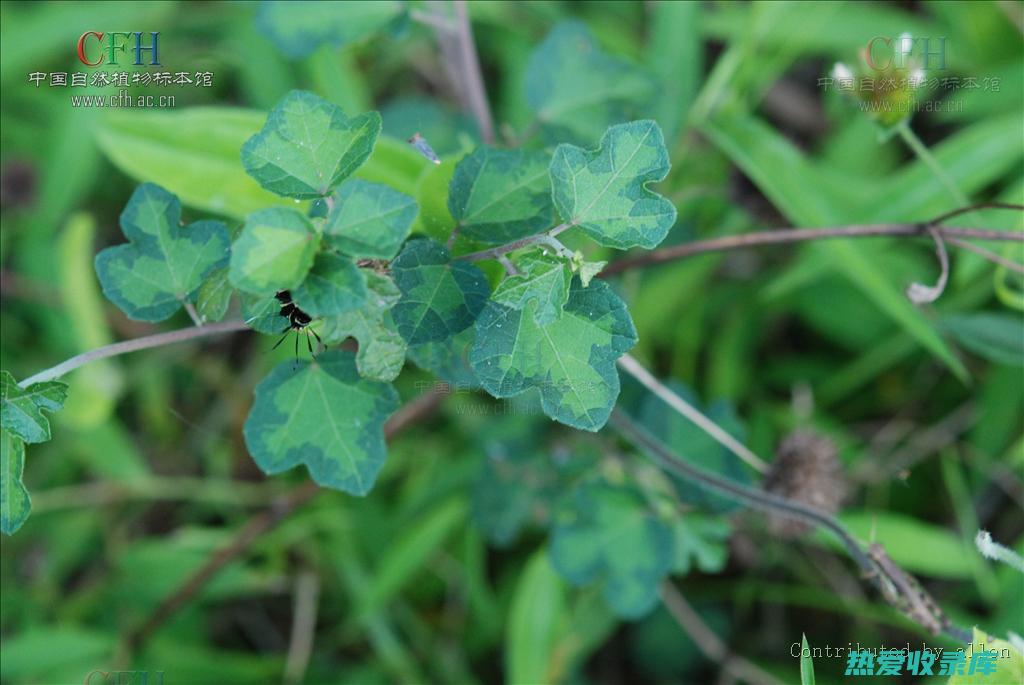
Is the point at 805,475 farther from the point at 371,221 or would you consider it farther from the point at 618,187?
the point at 371,221

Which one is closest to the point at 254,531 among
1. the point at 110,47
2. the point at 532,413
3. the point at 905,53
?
the point at 532,413

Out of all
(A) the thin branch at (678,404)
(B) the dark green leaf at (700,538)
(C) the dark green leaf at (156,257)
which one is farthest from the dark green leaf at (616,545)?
(C) the dark green leaf at (156,257)

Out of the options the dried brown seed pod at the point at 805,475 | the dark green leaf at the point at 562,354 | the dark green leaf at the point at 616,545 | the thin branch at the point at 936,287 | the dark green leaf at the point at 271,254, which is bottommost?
the dark green leaf at the point at 616,545

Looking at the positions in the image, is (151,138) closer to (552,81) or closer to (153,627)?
(552,81)

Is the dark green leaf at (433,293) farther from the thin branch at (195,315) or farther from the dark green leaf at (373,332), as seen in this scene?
the thin branch at (195,315)

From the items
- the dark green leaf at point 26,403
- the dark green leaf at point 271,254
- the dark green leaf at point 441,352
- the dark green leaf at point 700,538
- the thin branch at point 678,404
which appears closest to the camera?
the dark green leaf at point 271,254

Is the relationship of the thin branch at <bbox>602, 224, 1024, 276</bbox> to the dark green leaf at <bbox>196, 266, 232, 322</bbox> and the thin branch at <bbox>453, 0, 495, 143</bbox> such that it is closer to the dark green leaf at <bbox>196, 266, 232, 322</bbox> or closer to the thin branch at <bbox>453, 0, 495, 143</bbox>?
the thin branch at <bbox>453, 0, 495, 143</bbox>
